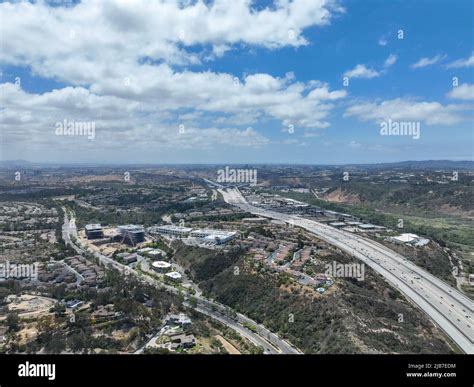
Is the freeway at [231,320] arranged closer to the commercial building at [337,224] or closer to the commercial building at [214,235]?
the commercial building at [214,235]

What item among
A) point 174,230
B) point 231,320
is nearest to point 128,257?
point 174,230

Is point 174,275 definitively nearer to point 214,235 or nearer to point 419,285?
point 214,235

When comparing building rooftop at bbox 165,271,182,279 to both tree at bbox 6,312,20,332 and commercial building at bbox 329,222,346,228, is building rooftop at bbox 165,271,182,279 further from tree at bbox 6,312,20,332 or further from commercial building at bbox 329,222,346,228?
commercial building at bbox 329,222,346,228

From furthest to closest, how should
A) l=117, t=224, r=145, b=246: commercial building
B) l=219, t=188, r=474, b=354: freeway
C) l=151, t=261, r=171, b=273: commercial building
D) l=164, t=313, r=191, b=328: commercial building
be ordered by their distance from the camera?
1. l=117, t=224, r=145, b=246: commercial building
2. l=151, t=261, r=171, b=273: commercial building
3. l=219, t=188, r=474, b=354: freeway
4. l=164, t=313, r=191, b=328: commercial building

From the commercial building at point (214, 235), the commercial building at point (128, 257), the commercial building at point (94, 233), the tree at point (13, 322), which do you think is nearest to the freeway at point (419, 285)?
the commercial building at point (214, 235)

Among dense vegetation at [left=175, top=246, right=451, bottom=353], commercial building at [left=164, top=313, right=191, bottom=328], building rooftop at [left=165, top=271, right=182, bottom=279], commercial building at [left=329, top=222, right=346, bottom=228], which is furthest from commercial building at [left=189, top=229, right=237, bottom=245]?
commercial building at [left=164, top=313, right=191, bottom=328]

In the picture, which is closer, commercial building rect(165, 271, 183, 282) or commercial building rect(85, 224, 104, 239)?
commercial building rect(165, 271, 183, 282)

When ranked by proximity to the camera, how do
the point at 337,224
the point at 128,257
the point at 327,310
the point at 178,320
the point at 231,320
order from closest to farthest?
the point at 327,310, the point at 178,320, the point at 231,320, the point at 128,257, the point at 337,224
